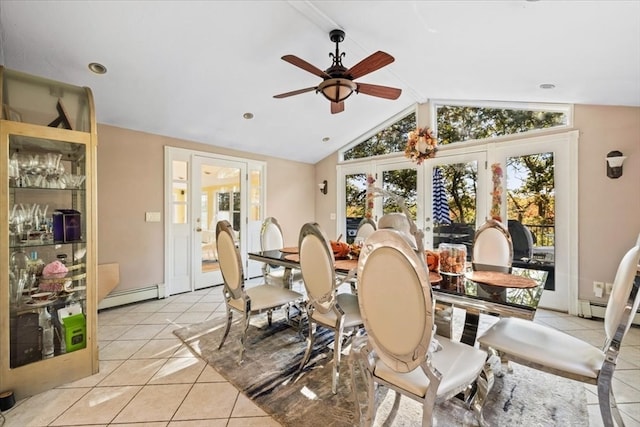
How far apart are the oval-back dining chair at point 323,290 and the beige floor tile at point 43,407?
57.9 inches

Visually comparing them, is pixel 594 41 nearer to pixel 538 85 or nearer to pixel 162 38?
pixel 538 85

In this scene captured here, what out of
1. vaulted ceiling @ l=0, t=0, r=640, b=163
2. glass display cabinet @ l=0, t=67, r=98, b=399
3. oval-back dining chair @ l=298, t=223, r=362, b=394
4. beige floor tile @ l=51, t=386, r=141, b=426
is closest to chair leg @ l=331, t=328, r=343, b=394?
oval-back dining chair @ l=298, t=223, r=362, b=394

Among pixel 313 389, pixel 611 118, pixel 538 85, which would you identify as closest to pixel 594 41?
pixel 538 85

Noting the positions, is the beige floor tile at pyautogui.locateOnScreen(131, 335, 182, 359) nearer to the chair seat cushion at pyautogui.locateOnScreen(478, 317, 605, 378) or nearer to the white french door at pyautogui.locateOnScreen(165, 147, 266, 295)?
the white french door at pyautogui.locateOnScreen(165, 147, 266, 295)

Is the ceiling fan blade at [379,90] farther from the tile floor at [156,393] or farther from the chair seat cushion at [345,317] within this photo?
the tile floor at [156,393]

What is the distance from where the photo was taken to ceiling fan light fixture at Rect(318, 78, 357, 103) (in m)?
2.32

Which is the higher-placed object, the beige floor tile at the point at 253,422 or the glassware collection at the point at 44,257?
the glassware collection at the point at 44,257

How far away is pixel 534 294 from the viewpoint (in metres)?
1.59

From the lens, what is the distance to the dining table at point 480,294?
1.46m

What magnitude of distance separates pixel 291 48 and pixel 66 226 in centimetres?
A: 241

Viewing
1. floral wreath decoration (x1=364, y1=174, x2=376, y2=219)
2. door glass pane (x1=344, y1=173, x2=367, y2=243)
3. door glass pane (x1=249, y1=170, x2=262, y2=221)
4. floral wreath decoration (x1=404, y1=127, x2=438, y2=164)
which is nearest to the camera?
floral wreath decoration (x1=404, y1=127, x2=438, y2=164)

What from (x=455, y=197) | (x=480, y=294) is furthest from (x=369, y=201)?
(x=480, y=294)

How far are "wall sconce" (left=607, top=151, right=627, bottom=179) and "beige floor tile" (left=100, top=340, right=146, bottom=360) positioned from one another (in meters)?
4.89

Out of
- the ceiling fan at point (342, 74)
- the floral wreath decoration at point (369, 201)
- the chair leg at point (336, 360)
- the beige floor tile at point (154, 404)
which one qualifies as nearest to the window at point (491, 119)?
the floral wreath decoration at point (369, 201)
